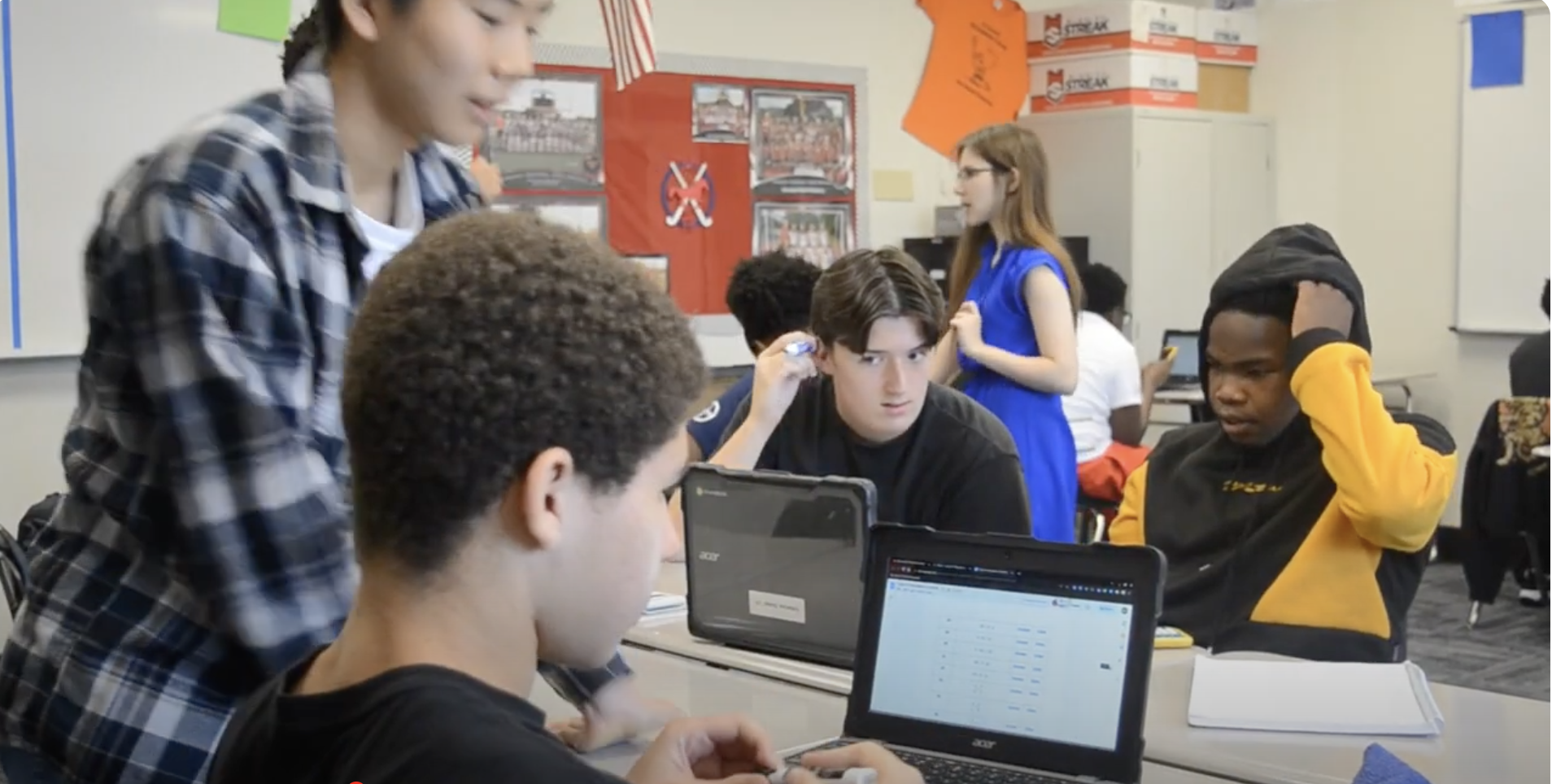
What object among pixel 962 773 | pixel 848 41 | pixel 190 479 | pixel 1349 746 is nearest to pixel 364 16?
pixel 190 479

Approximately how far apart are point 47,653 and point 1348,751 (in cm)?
121

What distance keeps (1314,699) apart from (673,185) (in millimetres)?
4056

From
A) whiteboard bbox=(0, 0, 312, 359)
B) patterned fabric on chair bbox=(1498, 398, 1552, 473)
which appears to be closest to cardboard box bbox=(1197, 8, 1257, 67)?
patterned fabric on chair bbox=(1498, 398, 1552, 473)

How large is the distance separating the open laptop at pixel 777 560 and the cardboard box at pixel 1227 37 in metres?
5.33

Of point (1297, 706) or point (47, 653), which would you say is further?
point (1297, 706)

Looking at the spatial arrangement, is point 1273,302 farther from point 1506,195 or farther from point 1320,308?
point 1506,195

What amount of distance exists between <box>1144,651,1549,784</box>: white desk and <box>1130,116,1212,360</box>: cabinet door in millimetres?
4873

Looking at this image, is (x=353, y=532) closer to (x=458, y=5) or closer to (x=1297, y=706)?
(x=458, y=5)

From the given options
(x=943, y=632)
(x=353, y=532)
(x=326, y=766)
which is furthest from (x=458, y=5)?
(x=943, y=632)

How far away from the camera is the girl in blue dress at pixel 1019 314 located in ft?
11.3

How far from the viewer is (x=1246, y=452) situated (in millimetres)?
A: 2432

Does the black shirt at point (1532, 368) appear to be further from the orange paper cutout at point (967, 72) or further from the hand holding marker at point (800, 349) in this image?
the hand holding marker at point (800, 349)

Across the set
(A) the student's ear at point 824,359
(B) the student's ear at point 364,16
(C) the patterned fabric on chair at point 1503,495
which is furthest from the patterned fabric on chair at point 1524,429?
(B) the student's ear at point 364,16

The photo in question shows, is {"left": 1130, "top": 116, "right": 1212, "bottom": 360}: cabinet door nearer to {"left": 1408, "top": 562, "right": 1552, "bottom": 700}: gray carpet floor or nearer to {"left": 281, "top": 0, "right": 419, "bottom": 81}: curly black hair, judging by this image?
{"left": 1408, "top": 562, "right": 1552, "bottom": 700}: gray carpet floor
